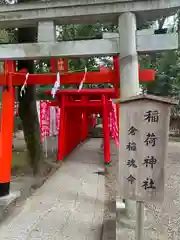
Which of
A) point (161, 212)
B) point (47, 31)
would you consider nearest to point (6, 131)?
point (47, 31)

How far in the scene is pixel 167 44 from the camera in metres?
4.86

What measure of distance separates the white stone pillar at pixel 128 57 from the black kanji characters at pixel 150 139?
71.2 inches

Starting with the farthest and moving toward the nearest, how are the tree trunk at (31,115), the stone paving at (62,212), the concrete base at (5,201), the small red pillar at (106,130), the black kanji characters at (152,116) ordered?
the small red pillar at (106,130)
the tree trunk at (31,115)
the concrete base at (5,201)
the stone paving at (62,212)
the black kanji characters at (152,116)

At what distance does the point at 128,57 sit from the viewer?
16.3 ft

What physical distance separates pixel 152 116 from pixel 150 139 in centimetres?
25

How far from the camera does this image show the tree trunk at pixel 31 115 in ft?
31.4

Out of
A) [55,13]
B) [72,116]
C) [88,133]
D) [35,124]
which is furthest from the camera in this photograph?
[88,133]

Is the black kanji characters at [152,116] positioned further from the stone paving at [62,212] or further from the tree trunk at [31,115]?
the tree trunk at [31,115]

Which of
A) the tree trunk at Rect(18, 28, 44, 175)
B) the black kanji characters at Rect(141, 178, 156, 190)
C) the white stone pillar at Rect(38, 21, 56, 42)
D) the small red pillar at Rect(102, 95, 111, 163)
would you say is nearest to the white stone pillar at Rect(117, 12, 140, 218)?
the white stone pillar at Rect(38, 21, 56, 42)

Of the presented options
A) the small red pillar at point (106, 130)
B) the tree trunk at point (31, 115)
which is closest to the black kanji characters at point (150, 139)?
the tree trunk at point (31, 115)

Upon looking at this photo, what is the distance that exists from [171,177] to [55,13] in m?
7.00

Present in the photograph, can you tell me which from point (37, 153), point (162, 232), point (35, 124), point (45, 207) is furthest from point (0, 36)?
point (162, 232)

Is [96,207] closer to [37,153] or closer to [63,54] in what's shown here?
[63,54]

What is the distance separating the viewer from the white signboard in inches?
130
